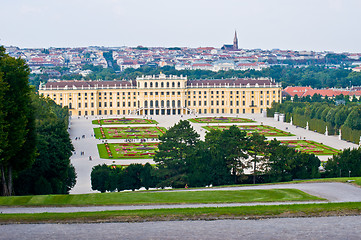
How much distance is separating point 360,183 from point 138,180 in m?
14.0

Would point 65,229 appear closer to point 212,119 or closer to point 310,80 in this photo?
point 212,119

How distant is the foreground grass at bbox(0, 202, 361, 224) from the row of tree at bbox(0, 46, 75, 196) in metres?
7.99

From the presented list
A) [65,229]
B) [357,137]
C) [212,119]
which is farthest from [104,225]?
[212,119]

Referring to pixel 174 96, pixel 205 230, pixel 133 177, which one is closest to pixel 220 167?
pixel 133 177

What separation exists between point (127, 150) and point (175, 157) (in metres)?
18.2

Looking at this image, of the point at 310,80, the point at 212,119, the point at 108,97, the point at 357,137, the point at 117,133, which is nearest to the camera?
the point at 357,137

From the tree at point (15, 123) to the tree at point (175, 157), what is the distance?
9.43 metres

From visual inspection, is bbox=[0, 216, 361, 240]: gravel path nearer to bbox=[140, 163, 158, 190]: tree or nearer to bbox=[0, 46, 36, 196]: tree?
bbox=[0, 46, 36, 196]: tree

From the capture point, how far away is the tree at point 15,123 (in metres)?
27.1

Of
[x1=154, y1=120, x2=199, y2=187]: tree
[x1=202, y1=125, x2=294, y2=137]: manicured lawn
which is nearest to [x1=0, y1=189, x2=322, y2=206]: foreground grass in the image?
[x1=154, y1=120, x2=199, y2=187]: tree

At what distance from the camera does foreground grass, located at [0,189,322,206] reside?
21.1m

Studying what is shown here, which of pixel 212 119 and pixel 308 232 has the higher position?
pixel 308 232

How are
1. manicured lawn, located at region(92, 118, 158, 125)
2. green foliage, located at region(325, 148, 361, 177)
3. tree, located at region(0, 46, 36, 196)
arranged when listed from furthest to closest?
manicured lawn, located at region(92, 118, 158, 125) → green foliage, located at region(325, 148, 361, 177) → tree, located at region(0, 46, 36, 196)

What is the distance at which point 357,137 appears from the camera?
6028 centimetres
